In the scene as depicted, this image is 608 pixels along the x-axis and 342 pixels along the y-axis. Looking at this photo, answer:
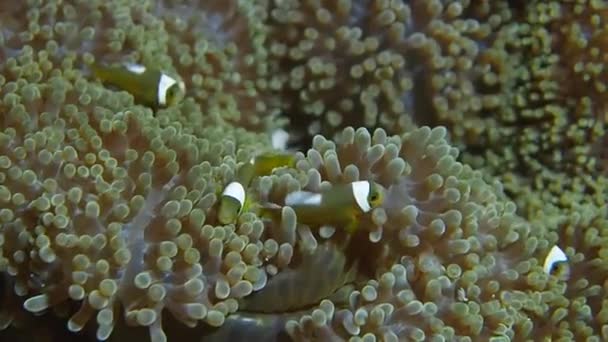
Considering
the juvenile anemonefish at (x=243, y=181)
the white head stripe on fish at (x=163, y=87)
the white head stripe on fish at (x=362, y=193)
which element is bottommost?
the white head stripe on fish at (x=163, y=87)

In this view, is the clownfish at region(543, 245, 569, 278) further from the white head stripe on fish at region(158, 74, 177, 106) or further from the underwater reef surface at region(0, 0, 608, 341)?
the white head stripe on fish at region(158, 74, 177, 106)

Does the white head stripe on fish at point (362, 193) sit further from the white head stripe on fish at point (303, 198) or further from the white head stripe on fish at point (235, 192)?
the white head stripe on fish at point (235, 192)

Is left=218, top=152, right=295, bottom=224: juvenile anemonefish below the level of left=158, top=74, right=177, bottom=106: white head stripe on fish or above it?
above

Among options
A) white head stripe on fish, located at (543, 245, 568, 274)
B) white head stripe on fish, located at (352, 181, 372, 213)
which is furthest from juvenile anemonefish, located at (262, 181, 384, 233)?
white head stripe on fish, located at (543, 245, 568, 274)

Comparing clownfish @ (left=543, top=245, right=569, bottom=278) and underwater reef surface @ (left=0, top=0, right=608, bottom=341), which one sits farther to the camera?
clownfish @ (left=543, top=245, right=569, bottom=278)

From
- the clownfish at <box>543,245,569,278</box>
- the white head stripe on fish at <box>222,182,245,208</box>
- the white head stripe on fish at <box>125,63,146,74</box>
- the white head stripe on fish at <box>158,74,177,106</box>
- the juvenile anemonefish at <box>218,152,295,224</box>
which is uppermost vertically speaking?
the white head stripe on fish at <box>222,182,245,208</box>

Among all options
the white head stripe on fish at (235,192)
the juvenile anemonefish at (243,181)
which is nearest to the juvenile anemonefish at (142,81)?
the juvenile anemonefish at (243,181)

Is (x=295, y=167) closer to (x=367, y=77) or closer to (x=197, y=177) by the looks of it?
(x=197, y=177)
